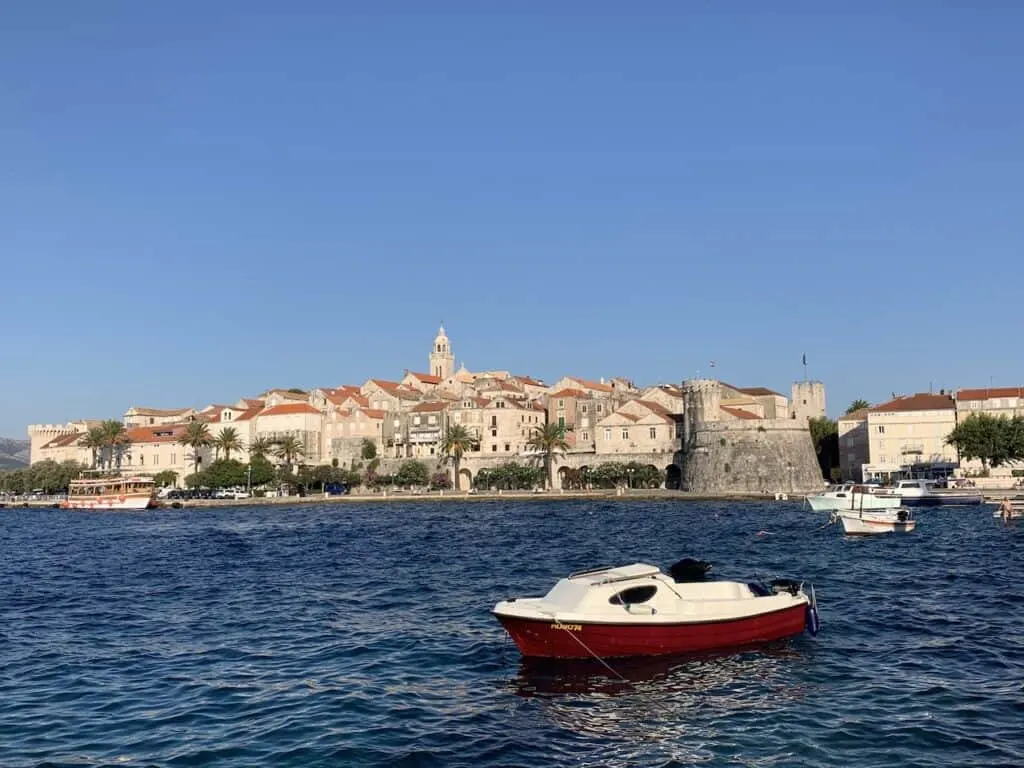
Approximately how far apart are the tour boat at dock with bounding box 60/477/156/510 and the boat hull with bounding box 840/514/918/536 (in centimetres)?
7402

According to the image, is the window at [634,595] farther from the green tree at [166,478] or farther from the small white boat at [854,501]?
the green tree at [166,478]

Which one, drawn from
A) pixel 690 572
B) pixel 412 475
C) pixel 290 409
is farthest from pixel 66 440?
pixel 690 572

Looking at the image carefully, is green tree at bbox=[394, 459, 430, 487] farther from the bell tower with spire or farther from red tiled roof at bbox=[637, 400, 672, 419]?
the bell tower with spire

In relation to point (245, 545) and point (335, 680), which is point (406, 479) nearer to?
point (245, 545)

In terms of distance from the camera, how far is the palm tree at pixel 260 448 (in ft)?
364

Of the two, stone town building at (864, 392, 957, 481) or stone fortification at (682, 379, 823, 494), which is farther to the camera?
stone town building at (864, 392, 957, 481)

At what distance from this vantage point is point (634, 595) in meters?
18.3

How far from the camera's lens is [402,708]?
15328 mm

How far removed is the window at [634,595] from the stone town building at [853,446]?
280ft

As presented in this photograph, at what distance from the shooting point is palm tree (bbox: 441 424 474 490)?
341 feet

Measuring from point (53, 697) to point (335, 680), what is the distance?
4.76 m

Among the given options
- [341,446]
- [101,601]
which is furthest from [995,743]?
[341,446]

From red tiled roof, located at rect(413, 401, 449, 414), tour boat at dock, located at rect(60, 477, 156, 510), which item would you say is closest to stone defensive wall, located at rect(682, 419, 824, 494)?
red tiled roof, located at rect(413, 401, 449, 414)

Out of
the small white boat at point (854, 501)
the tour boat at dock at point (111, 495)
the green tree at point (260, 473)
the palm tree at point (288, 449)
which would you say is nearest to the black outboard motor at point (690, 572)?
the small white boat at point (854, 501)
